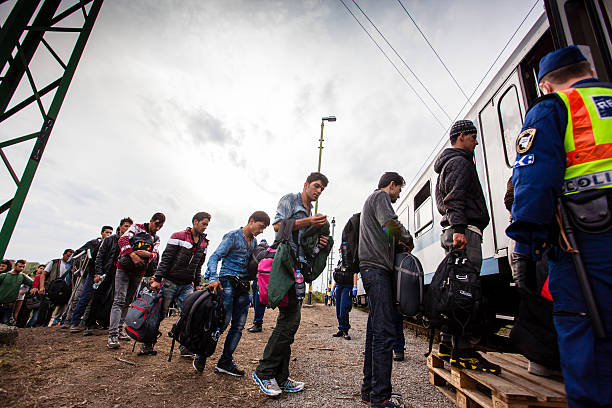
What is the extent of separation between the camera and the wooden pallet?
178 centimetres

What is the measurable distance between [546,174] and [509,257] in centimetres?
220

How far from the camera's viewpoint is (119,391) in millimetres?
2719

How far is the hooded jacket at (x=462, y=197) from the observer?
2566 mm

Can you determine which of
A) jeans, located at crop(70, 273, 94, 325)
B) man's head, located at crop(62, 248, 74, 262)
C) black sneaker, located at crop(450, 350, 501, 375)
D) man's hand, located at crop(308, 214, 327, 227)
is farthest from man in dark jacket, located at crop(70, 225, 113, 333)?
black sneaker, located at crop(450, 350, 501, 375)

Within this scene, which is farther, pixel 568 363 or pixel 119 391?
pixel 119 391

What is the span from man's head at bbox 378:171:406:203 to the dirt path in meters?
1.87

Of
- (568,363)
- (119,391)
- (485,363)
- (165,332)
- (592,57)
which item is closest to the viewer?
(568,363)

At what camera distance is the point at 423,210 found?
634 centimetres

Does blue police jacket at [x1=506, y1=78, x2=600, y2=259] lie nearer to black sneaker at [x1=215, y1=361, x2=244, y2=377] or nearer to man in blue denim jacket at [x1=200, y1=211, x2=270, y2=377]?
man in blue denim jacket at [x1=200, y1=211, x2=270, y2=377]

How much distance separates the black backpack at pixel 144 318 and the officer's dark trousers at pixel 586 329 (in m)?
4.00

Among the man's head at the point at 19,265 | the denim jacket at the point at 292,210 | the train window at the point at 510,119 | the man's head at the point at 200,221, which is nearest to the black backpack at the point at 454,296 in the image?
the denim jacket at the point at 292,210

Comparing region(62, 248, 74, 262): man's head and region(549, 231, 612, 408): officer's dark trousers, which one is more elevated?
region(62, 248, 74, 262): man's head

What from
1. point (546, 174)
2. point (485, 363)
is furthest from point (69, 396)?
point (546, 174)

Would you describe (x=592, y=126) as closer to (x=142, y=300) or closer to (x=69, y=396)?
(x=69, y=396)
